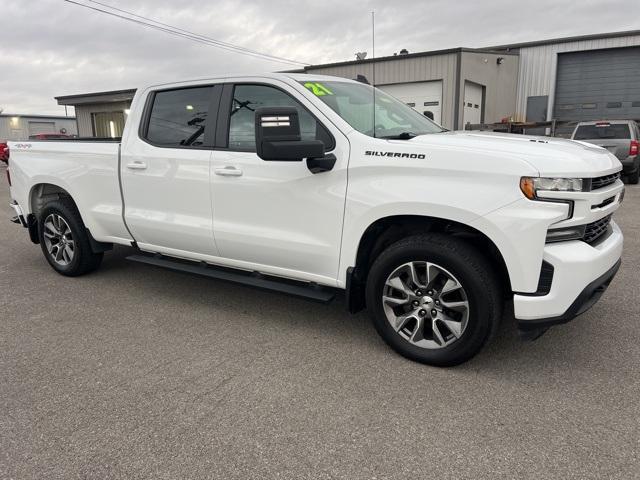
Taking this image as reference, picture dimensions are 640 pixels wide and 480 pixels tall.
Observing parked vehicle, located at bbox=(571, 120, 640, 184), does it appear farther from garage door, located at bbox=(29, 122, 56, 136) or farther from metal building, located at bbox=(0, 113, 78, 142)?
garage door, located at bbox=(29, 122, 56, 136)

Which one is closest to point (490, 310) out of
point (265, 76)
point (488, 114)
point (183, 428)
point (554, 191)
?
point (554, 191)

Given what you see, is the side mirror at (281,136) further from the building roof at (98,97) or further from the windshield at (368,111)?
the building roof at (98,97)

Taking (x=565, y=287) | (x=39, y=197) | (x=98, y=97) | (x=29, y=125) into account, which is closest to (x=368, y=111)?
(x=565, y=287)

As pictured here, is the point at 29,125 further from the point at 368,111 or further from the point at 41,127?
the point at 368,111

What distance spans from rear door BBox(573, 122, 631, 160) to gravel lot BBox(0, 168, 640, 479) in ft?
31.0

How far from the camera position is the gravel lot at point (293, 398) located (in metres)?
2.37

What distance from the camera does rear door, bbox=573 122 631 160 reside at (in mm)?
12258

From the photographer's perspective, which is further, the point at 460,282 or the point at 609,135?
the point at 609,135

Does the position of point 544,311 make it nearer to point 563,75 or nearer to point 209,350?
point 209,350

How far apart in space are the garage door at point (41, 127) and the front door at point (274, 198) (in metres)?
56.0

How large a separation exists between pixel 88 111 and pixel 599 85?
1100 inches

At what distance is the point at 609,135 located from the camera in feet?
41.5

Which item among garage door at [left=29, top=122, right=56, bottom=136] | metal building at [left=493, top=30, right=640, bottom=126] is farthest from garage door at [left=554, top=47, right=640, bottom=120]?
garage door at [left=29, top=122, right=56, bottom=136]

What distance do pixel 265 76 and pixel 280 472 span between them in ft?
9.16
